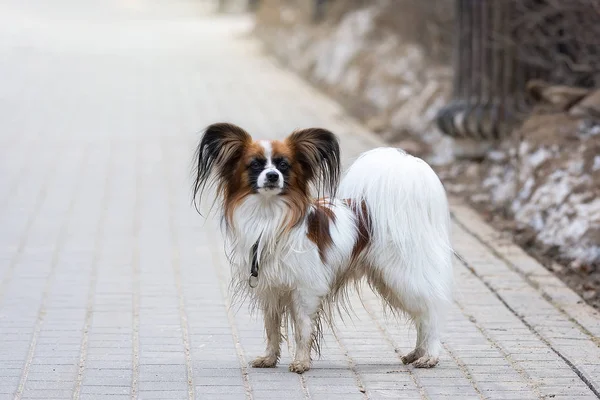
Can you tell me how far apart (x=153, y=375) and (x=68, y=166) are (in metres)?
6.72

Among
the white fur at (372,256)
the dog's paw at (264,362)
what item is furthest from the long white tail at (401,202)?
the dog's paw at (264,362)

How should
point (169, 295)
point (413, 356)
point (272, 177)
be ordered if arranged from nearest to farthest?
point (272, 177)
point (413, 356)
point (169, 295)

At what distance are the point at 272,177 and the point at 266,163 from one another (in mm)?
104

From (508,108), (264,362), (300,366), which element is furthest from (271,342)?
(508,108)

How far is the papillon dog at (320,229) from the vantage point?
18.7 ft

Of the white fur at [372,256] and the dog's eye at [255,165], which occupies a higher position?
the dog's eye at [255,165]

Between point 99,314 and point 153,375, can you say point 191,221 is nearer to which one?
point 99,314

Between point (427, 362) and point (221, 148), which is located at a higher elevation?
point (221, 148)

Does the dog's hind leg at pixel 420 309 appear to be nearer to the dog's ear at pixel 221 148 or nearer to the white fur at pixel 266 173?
the white fur at pixel 266 173

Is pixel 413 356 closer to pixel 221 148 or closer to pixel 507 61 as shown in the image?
pixel 221 148

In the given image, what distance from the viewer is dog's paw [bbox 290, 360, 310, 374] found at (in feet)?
19.5

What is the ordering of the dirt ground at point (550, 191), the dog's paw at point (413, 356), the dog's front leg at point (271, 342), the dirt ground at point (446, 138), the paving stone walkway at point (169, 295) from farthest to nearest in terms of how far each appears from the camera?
1. the dirt ground at point (446, 138)
2. the dirt ground at point (550, 191)
3. the dog's paw at point (413, 356)
4. the dog's front leg at point (271, 342)
5. the paving stone walkway at point (169, 295)

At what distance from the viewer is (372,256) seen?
239 inches

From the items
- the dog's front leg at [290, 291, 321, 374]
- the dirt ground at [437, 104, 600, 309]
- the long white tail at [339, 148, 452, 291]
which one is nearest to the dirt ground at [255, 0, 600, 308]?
the dirt ground at [437, 104, 600, 309]
